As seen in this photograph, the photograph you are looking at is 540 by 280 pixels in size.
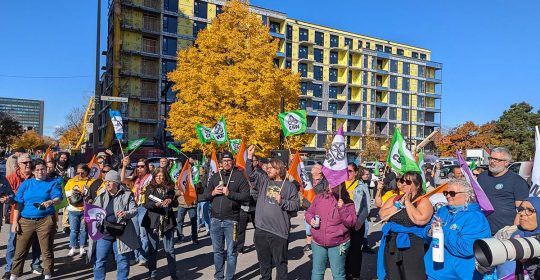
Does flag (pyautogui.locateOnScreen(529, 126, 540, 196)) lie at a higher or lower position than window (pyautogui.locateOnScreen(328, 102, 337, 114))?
lower

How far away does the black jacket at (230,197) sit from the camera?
6422 millimetres

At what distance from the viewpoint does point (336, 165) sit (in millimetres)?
5480

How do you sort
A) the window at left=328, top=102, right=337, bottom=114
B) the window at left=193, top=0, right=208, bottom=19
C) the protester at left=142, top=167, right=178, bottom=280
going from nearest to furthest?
the protester at left=142, top=167, right=178, bottom=280 < the window at left=193, top=0, right=208, bottom=19 < the window at left=328, top=102, right=337, bottom=114

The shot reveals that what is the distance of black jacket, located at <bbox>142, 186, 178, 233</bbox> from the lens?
6891 millimetres

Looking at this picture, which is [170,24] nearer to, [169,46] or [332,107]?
[169,46]

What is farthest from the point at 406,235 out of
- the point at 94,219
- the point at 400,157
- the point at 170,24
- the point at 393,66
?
the point at 393,66

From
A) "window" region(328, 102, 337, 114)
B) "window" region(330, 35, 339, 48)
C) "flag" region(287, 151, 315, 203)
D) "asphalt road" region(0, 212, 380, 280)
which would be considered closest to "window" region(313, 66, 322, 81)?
"window" region(328, 102, 337, 114)

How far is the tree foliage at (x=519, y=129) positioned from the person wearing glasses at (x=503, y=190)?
46.6 m

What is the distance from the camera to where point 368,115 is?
69438 mm

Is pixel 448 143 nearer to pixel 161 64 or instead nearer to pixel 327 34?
pixel 327 34

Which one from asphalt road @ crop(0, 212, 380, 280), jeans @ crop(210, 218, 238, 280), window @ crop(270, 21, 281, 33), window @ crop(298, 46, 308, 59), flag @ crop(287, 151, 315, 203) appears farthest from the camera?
window @ crop(298, 46, 308, 59)

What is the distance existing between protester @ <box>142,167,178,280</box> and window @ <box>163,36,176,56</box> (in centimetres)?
4361

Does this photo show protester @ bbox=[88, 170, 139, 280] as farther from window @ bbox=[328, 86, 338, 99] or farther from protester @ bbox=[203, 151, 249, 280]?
window @ bbox=[328, 86, 338, 99]

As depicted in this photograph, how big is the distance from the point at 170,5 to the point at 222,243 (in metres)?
45.9
